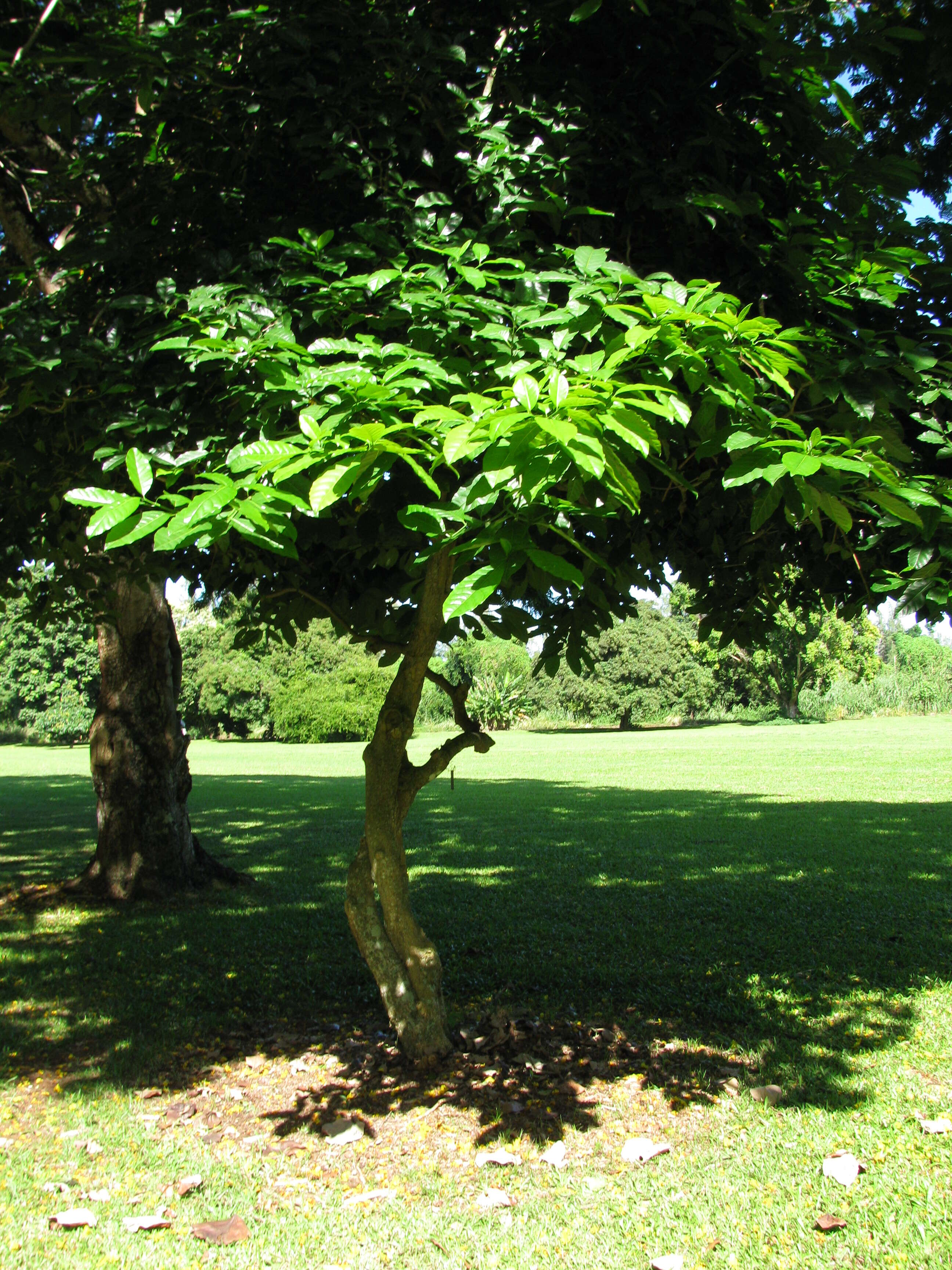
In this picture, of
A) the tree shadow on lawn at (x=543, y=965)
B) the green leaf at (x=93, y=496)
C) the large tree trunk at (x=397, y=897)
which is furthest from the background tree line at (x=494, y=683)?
the green leaf at (x=93, y=496)

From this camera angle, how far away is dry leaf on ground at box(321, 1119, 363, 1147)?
359 cm

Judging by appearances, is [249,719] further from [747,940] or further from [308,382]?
[308,382]

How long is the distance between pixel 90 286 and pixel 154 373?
952 millimetres

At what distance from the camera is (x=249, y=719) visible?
4269 centimetres

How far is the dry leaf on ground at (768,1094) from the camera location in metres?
3.79

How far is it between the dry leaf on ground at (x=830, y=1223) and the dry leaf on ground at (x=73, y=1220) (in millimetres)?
2248

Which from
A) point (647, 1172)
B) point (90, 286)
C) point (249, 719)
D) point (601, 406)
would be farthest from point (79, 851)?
point (249, 719)

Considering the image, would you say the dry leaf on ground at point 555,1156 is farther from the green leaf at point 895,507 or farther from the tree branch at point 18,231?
the tree branch at point 18,231

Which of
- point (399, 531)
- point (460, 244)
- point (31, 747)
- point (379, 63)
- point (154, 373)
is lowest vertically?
point (31, 747)

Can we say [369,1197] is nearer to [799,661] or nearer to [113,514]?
[113,514]

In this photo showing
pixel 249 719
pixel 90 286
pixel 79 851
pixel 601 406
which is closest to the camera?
pixel 601 406

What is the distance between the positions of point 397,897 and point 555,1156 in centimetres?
129

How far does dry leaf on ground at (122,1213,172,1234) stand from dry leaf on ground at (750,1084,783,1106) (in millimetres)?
2241

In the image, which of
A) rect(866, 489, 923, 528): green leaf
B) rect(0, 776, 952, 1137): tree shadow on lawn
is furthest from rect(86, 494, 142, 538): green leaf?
rect(0, 776, 952, 1137): tree shadow on lawn
